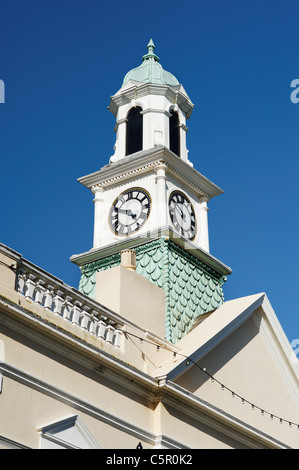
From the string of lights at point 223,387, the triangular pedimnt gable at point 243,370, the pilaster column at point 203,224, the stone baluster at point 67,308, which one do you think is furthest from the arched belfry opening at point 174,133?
the stone baluster at point 67,308

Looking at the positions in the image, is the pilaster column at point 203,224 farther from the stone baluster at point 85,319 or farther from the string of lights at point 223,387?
the stone baluster at point 85,319

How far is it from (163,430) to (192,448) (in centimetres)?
85

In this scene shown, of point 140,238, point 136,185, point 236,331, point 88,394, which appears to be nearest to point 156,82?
point 136,185

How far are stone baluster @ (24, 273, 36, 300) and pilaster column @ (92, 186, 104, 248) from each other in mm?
10807

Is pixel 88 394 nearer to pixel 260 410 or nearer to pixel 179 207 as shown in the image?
pixel 260 410

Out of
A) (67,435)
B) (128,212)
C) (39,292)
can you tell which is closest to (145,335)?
(39,292)

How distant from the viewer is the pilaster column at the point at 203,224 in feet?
88.6

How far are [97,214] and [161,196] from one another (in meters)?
2.39

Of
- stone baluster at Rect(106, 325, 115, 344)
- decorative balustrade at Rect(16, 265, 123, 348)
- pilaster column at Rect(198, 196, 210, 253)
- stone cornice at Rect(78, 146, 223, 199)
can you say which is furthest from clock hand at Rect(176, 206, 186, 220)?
stone baluster at Rect(106, 325, 115, 344)

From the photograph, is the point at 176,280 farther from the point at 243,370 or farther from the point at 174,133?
the point at 174,133

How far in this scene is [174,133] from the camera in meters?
28.7

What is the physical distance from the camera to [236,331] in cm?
2016

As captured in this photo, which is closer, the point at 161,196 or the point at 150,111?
the point at 161,196

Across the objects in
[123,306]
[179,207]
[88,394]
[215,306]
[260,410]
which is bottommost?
[88,394]
